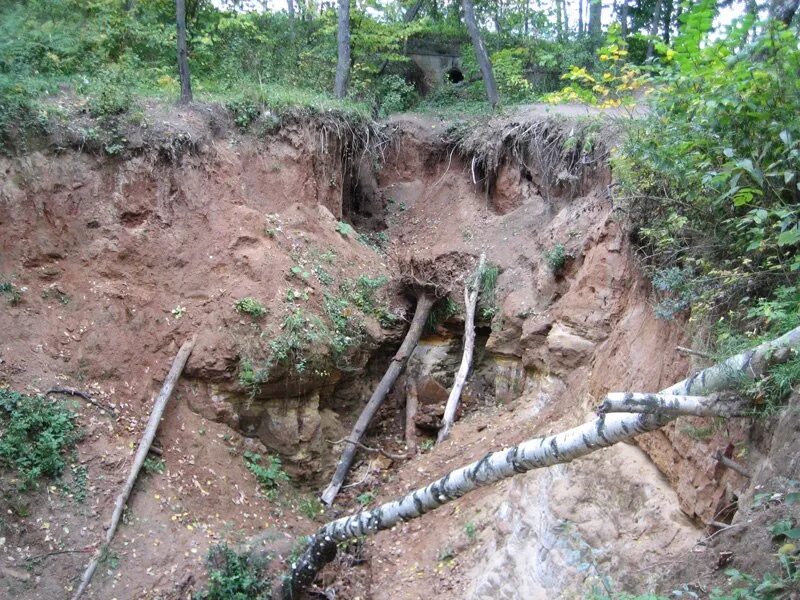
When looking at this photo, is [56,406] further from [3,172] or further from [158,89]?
[158,89]

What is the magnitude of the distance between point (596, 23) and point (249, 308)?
15498mm

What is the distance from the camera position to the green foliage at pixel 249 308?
33.4ft

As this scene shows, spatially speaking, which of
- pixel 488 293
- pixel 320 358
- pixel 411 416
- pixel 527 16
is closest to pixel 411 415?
pixel 411 416

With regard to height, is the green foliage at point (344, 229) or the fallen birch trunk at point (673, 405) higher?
the green foliage at point (344, 229)

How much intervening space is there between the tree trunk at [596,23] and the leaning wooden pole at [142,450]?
48.1 feet

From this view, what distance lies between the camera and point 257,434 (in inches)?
400

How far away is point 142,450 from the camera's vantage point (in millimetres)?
8711

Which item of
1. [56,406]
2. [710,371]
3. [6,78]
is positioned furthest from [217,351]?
[710,371]

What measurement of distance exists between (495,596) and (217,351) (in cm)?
510

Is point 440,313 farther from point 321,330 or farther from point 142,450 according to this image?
point 142,450

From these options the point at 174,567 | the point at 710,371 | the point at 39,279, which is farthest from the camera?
the point at 39,279

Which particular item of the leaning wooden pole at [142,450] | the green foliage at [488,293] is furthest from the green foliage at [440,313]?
the leaning wooden pole at [142,450]

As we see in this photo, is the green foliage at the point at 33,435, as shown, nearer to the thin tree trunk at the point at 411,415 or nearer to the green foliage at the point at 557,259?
the thin tree trunk at the point at 411,415

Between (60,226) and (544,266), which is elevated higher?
Result: (60,226)
